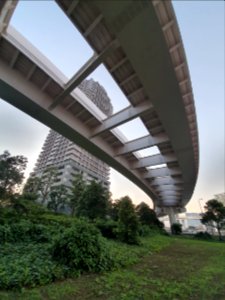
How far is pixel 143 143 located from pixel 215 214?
65.2 ft

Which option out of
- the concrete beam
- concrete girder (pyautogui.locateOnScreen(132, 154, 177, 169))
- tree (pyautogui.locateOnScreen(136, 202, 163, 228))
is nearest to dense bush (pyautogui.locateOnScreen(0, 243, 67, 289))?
the concrete beam

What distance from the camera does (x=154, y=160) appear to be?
515 inches

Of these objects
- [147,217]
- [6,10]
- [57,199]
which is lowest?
[147,217]

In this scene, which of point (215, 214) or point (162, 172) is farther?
point (215, 214)

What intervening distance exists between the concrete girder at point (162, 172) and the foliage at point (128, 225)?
603 cm

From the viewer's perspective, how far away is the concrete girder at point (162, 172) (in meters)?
14.7

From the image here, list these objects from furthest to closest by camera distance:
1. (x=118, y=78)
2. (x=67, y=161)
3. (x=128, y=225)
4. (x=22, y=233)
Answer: (x=67, y=161), (x=128, y=225), (x=118, y=78), (x=22, y=233)

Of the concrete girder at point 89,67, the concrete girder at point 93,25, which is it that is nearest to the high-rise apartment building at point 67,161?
the concrete girder at point 89,67

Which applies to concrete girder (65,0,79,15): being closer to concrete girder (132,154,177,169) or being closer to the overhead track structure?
the overhead track structure

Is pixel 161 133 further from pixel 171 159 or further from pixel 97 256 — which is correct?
pixel 97 256

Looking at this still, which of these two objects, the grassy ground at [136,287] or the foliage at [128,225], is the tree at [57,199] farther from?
the grassy ground at [136,287]

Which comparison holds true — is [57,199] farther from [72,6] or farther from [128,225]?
[72,6]

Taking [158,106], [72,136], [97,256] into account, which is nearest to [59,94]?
[72,136]

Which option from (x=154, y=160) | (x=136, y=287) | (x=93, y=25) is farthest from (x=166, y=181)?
(x=93, y=25)
